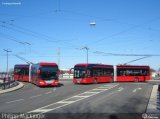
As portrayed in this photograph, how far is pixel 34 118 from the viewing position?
41.2 feet

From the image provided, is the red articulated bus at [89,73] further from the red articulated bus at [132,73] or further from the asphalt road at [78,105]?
the asphalt road at [78,105]

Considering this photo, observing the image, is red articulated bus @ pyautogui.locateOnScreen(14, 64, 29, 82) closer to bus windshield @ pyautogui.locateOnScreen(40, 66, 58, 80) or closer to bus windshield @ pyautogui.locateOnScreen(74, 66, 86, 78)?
bus windshield @ pyautogui.locateOnScreen(74, 66, 86, 78)

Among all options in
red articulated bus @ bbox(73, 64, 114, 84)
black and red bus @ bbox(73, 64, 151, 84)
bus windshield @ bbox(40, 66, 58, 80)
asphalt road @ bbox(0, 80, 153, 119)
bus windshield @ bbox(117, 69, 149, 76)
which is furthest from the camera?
bus windshield @ bbox(117, 69, 149, 76)

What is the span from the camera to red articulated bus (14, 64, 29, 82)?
48.7m

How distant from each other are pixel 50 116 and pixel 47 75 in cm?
2191

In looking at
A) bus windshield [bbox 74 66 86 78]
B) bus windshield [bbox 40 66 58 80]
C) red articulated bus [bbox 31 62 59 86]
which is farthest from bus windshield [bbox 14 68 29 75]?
bus windshield [bbox 40 66 58 80]

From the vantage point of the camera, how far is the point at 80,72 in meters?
41.4

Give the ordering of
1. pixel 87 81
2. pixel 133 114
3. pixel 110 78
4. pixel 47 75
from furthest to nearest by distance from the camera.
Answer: pixel 110 78 < pixel 87 81 < pixel 47 75 < pixel 133 114

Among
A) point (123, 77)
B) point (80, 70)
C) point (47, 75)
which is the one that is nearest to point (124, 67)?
point (123, 77)

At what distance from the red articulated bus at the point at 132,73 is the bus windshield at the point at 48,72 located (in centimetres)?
1550

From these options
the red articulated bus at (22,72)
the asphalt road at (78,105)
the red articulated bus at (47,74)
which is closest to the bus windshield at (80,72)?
the red articulated bus at (47,74)

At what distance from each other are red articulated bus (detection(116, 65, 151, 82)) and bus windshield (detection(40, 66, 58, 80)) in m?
15.5

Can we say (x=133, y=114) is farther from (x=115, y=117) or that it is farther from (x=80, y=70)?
(x=80, y=70)

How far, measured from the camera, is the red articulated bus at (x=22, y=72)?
4867cm
